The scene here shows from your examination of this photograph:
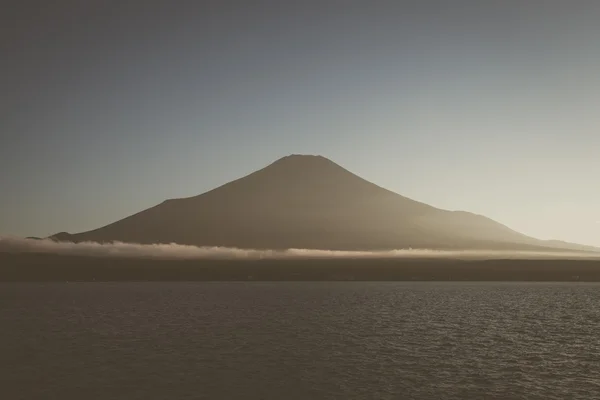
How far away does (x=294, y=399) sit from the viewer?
4522cm

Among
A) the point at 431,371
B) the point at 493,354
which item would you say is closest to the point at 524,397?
the point at 431,371

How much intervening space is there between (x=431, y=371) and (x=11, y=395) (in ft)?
130

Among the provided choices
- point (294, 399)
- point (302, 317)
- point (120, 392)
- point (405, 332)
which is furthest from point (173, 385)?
point (302, 317)

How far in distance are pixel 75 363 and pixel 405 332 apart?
179ft

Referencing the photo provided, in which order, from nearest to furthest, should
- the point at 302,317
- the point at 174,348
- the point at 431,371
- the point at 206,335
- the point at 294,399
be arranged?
the point at 294,399 → the point at 431,371 → the point at 174,348 → the point at 206,335 → the point at 302,317

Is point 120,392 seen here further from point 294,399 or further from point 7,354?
point 7,354

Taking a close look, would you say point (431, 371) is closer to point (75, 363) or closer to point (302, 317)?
point (75, 363)

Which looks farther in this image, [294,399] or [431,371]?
[431,371]

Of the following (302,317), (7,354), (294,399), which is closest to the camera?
(294,399)

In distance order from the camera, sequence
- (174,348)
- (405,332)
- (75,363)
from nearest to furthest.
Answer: (75,363) < (174,348) < (405,332)

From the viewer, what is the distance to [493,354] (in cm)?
7094

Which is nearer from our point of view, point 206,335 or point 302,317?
point 206,335

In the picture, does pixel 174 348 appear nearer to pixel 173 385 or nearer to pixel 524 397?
pixel 173 385

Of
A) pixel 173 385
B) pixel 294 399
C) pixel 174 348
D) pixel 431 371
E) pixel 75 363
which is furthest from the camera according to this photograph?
pixel 174 348
